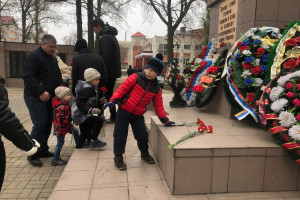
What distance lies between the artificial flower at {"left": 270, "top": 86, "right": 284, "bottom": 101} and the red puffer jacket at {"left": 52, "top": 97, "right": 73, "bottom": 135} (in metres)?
2.58

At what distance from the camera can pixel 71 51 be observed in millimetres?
15055

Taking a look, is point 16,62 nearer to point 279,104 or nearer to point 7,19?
point 7,19

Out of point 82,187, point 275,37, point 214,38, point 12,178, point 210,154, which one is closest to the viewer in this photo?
point 210,154

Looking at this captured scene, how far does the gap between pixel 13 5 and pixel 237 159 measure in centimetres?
2144

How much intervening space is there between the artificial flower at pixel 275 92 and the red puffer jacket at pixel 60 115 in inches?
101

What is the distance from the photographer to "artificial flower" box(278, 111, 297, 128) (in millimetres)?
2596

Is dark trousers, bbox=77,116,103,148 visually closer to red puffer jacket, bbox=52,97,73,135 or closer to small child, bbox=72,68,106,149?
small child, bbox=72,68,106,149

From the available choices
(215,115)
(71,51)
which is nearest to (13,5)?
(71,51)

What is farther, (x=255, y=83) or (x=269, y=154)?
(x=255, y=83)

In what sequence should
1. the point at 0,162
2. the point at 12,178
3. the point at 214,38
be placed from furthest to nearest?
the point at 214,38
the point at 12,178
the point at 0,162

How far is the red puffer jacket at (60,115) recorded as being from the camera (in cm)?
360

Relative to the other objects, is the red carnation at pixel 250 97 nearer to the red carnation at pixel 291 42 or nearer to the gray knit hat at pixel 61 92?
the red carnation at pixel 291 42

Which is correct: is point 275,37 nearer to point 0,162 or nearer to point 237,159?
point 237,159

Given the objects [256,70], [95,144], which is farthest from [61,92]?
[256,70]
